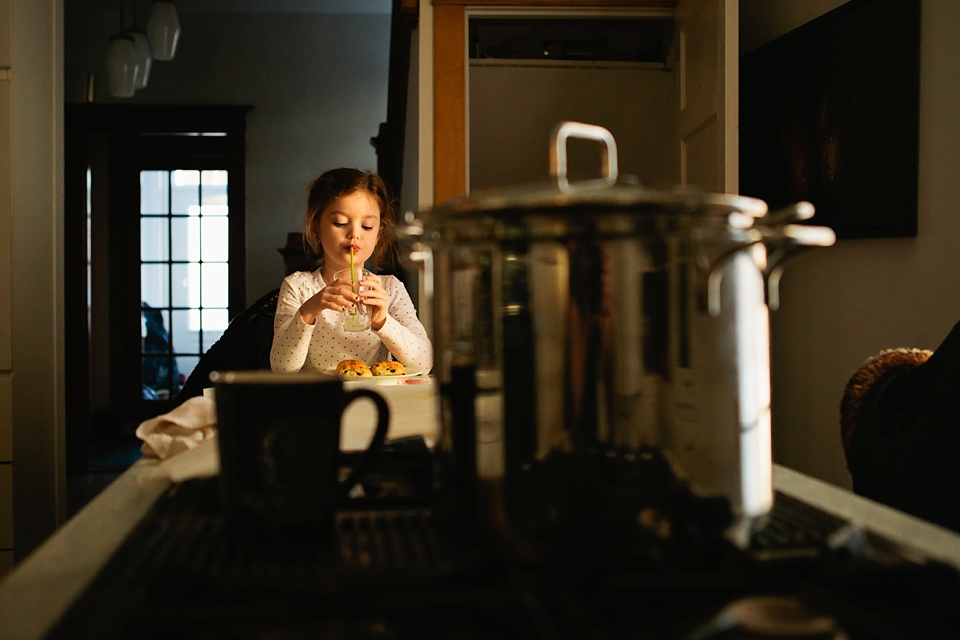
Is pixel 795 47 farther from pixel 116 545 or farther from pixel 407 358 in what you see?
pixel 116 545

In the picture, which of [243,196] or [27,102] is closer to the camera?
[27,102]

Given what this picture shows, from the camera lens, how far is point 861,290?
238 centimetres

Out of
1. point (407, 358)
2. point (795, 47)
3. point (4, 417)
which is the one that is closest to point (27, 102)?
point (4, 417)

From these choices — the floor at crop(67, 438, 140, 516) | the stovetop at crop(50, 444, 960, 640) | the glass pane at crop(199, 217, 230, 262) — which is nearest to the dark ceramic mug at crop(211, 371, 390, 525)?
the stovetop at crop(50, 444, 960, 640)

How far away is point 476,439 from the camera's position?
18.6 inches

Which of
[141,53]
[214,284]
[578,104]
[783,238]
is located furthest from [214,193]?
[783,238]

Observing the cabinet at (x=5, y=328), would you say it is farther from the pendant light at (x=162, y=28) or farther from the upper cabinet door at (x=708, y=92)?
the upper cabinet door at (x=708, y=92)

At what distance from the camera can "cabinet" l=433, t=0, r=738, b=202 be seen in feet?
8.47

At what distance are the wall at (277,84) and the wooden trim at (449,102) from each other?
2511mm

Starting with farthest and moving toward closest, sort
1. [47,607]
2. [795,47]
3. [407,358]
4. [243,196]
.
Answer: [243,196], [795,47], [407,358], [47,607]

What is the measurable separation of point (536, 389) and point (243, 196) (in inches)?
201

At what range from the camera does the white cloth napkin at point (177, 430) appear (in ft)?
2.63

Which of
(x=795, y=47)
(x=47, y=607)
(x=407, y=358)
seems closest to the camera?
(x=47, y=607)

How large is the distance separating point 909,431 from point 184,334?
552 cm
